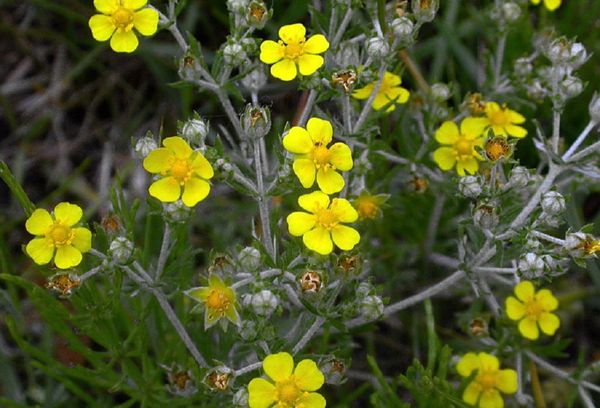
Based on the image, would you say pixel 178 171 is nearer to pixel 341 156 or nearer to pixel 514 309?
pixel 341 156

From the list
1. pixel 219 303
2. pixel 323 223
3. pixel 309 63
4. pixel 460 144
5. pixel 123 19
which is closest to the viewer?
pixel 323 223

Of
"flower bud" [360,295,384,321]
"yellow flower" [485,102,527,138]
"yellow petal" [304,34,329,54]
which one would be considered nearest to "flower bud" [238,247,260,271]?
"flower bud" [360,295,384,321]

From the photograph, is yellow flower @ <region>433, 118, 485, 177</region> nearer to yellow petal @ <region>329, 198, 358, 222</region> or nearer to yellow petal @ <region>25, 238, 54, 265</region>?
yellow petal @ <region>329, 198, 358, 222</region>

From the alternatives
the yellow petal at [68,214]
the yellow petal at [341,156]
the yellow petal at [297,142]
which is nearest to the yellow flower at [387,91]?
the yellow petal at [341,156]

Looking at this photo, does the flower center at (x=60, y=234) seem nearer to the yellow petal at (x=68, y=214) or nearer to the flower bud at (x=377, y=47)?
the yellow petal at (x=68, y=214)

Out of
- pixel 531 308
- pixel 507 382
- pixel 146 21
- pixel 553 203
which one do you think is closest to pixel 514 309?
pixel 531 308
